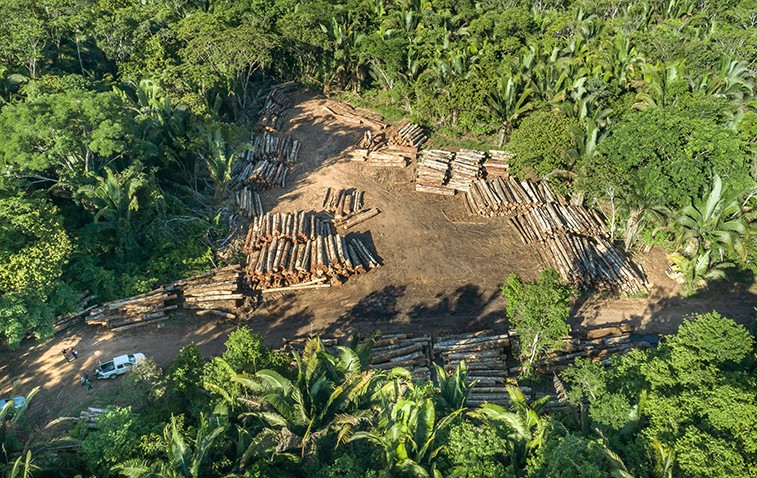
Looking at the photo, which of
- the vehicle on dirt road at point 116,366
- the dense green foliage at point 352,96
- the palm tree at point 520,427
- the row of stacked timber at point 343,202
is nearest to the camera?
the palm tree at point 520,427

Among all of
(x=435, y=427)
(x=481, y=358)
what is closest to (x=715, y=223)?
(x=481, y=358)

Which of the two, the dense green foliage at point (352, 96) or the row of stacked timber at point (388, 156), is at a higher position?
the dense green foliage at point (352, 96)

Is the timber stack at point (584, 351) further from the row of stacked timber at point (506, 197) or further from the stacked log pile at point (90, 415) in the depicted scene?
the stacked log pile at point (90, 415)

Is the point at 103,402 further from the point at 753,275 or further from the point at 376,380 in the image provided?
the point at 753,275

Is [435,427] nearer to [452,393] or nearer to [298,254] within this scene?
[452,393]

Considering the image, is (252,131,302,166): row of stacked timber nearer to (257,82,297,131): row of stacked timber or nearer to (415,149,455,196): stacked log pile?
(257,82,297,131): row of stacked timber

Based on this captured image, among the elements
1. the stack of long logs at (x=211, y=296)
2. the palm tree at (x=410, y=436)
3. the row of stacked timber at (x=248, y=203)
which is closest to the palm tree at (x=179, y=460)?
the palm tree at (x=410, y=436)

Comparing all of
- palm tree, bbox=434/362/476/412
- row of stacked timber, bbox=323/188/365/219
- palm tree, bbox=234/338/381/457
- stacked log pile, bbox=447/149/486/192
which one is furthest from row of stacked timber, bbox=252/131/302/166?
palm tree, bbox=434/362/476/412
